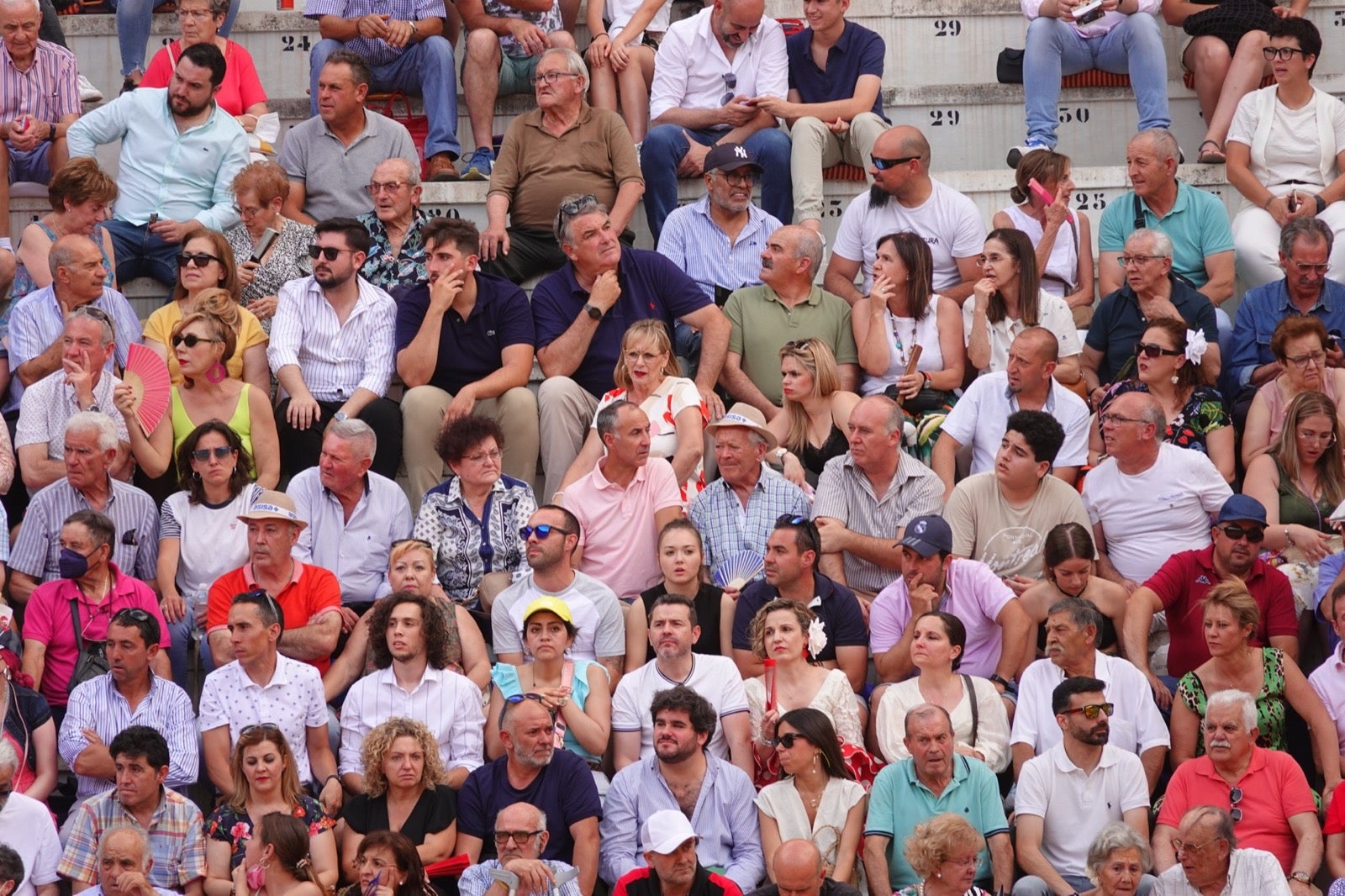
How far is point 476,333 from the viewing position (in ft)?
35.5

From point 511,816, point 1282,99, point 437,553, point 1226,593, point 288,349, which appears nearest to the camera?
point 511,816

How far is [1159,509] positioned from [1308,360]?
1.08m

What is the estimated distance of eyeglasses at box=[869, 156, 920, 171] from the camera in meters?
11.4

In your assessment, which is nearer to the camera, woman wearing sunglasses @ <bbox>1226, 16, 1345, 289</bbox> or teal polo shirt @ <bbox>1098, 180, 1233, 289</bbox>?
teal polo shirt @ <bbox>1098, 180, 1233, 289</bbox>

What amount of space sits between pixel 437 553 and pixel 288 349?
1.41 metres

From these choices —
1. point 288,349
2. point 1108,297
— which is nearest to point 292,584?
point 288,349

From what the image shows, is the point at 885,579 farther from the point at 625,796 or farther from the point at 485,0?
the point at 485,0

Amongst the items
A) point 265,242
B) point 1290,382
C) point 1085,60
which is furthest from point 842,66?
point 265,242

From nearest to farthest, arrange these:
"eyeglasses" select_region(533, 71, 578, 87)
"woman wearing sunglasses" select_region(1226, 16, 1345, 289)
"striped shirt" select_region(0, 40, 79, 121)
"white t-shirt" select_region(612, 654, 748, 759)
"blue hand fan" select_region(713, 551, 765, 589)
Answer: "white t-shirt" select_region(612, 654, 748, 759), "blue hand fan" select_region(713, 551, 765, 589), "eyeglasses" select_region(533, 71, 578, 87), "woman wearing sunglasses" select_region(1226, 16, 1345, 289), "striped shirt" select_region(0, 40, 79, 121)

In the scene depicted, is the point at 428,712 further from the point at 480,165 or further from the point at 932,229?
the point at 480,165

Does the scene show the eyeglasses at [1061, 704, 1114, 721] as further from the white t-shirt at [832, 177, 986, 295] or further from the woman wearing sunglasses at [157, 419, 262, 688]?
the woman wearing sunglasses at [157, 419, 262, 688]

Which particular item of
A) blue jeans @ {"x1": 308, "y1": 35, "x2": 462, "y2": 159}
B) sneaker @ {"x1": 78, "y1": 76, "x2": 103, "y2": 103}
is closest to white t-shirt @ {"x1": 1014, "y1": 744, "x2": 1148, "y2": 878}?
blue jeans @ {"x1": 308, "y1": 35, "x2": 462, "y2": 159}

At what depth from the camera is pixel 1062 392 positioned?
10.6 metres

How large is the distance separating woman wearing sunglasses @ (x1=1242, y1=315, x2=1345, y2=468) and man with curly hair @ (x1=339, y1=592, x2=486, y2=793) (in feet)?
12.6
